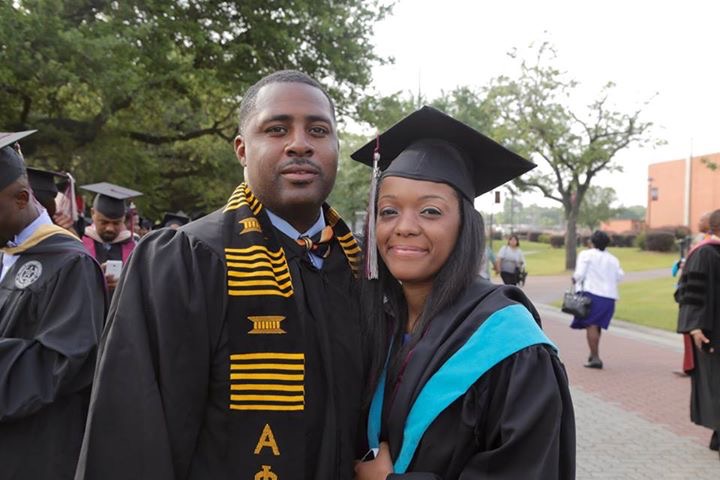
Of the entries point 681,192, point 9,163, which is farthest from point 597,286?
point 681,192

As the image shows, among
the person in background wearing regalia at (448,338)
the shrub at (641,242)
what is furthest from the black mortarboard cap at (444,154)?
the shrub at (641,242)

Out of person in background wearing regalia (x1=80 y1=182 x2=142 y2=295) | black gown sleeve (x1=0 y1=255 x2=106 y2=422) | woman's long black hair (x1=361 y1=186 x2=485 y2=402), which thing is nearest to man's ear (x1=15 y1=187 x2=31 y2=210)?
black gown sleeve (x1=0 y1=255 x2=106 y2=422)

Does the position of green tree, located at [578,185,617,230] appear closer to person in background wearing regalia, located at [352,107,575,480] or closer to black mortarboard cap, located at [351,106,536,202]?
black mortarboard cap, located at [351,106,536,202]

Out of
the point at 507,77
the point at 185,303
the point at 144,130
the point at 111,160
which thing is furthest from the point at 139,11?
the point at 507,77

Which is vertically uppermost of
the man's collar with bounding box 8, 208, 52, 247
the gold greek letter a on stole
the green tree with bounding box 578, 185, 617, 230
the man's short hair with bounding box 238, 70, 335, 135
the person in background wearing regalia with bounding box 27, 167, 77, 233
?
the green tree with bounding box 578, 185, 617, 230

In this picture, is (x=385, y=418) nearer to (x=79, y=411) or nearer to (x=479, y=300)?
(x=479, y=300)

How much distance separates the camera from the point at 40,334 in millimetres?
2570

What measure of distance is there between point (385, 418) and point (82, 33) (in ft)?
32.9

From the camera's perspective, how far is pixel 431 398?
1.93m

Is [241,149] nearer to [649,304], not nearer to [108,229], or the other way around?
[108,229]

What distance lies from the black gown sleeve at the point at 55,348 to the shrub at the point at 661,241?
42.3 metres

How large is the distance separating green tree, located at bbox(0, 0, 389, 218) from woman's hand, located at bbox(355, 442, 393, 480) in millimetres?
9235

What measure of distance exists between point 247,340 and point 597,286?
319 inches

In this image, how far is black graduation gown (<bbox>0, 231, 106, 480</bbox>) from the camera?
2.49 meters
